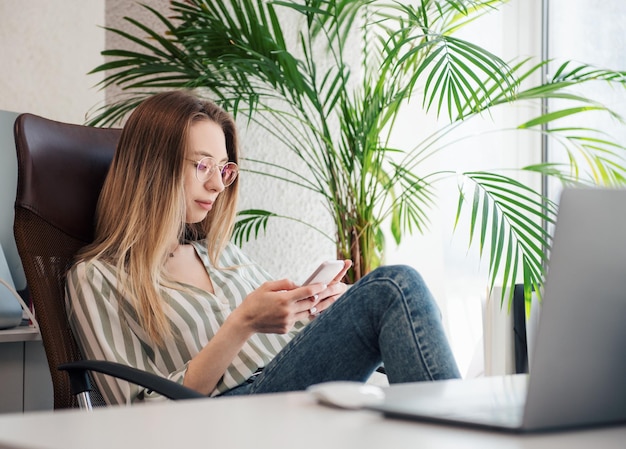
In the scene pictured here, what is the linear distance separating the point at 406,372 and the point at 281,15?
1895mm

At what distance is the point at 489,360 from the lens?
2.50 metres

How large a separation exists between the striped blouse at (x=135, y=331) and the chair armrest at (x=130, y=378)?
0.17 m

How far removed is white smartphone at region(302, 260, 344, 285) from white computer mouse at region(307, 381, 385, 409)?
0.81 metres

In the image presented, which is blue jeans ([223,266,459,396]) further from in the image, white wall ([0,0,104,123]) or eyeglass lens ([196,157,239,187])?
white wall ([0,0,104,123])

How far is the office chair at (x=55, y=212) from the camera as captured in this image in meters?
1.63

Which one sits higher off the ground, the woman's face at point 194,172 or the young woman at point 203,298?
the woman's face at point 194,172

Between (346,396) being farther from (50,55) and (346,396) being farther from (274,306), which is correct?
(50,55)

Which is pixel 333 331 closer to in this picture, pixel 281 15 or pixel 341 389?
pixel 341 389

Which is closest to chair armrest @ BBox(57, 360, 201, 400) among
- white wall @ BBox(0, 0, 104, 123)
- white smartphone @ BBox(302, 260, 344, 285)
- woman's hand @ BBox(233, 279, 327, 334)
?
woman's hand @ BBox(233, 279, 327, 334)

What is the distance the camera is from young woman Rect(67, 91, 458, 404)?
145 centimetres

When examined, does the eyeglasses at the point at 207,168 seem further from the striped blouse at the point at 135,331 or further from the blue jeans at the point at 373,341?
the blue jeans at the point at 373,341

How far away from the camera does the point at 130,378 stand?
128 centimetres

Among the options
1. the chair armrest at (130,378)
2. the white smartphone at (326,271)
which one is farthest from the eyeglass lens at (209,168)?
the chair armrest at (130,378)

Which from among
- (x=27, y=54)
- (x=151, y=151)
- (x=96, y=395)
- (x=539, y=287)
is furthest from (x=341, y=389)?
(x=27, y=54)
